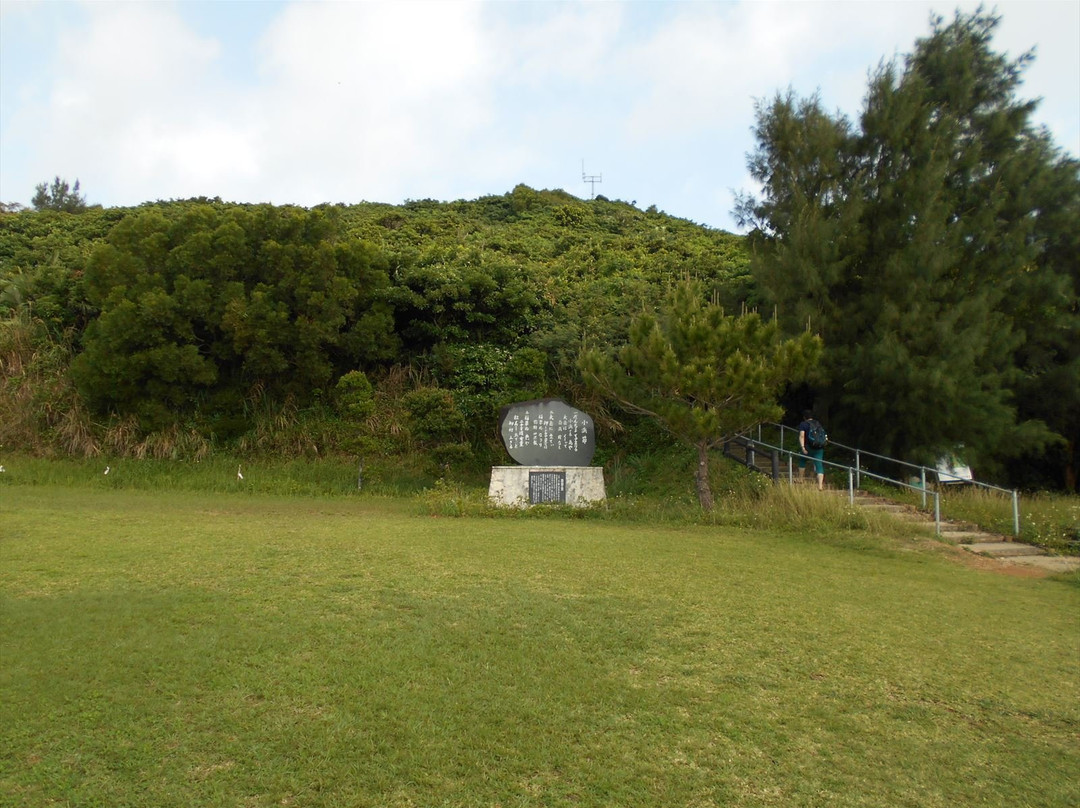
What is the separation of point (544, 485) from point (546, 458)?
67 centimetres

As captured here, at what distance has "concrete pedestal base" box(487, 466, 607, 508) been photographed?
13.7 m

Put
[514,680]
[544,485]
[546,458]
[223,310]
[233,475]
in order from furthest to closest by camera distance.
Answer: [223,310]
[233,475]
[546,458]
[544,485]
[514,680]

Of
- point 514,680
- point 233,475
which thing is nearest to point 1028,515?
point 514,680

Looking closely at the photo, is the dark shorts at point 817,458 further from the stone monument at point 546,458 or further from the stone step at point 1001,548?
the stone monument at point 546,458

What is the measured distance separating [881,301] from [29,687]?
14.2 metres

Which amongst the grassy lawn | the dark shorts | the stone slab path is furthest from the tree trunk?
the grassy lawn

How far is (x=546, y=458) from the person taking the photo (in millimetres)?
14312

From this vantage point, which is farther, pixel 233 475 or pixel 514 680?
pixel 233 475

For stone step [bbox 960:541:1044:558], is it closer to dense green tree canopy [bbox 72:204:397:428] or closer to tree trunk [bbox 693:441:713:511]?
tree trunk [bbox 693:441:713:511]

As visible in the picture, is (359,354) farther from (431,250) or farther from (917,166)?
(917,166)

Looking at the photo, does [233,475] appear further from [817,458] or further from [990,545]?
[990,545]

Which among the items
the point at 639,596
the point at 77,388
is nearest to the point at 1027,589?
the point at 639,596

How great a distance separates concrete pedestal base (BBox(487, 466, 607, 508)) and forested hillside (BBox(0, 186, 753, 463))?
1.94 meters

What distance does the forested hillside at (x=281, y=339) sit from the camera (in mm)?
16547
